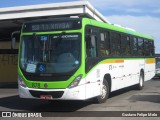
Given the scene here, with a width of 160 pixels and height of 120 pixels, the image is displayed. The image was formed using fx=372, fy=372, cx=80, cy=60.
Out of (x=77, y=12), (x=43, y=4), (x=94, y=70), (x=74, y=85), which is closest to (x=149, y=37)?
(x=77, y=12)

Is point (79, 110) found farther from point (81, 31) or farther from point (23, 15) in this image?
point (23, 15)

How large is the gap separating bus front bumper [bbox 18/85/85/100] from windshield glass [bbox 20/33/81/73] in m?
0.60

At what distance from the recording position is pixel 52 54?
38.5 ft

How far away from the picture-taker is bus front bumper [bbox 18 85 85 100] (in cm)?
1137

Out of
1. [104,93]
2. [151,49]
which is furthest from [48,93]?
[151,49]

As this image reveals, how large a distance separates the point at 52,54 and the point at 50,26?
102 centimetres

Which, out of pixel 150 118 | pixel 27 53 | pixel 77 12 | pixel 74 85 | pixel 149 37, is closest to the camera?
pixel 150 118

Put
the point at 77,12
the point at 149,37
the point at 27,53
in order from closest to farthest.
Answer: the point at 27,53 < the point at 77,12 < the point at 149,37

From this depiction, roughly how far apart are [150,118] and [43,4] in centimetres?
1252

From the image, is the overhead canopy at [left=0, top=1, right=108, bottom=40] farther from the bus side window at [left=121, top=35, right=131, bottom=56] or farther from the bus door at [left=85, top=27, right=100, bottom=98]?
the bus door at [left=85, top=27, right=100, bottom=98]

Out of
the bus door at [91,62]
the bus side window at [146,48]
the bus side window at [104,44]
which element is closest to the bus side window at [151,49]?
the bus side window at [146,48]

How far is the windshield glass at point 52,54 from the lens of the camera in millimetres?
11570

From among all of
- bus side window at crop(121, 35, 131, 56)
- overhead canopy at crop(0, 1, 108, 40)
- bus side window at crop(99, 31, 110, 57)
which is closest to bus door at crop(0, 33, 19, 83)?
overhead canopy at crop(0, 1, 108, 40)

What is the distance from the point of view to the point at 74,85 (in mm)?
11406
